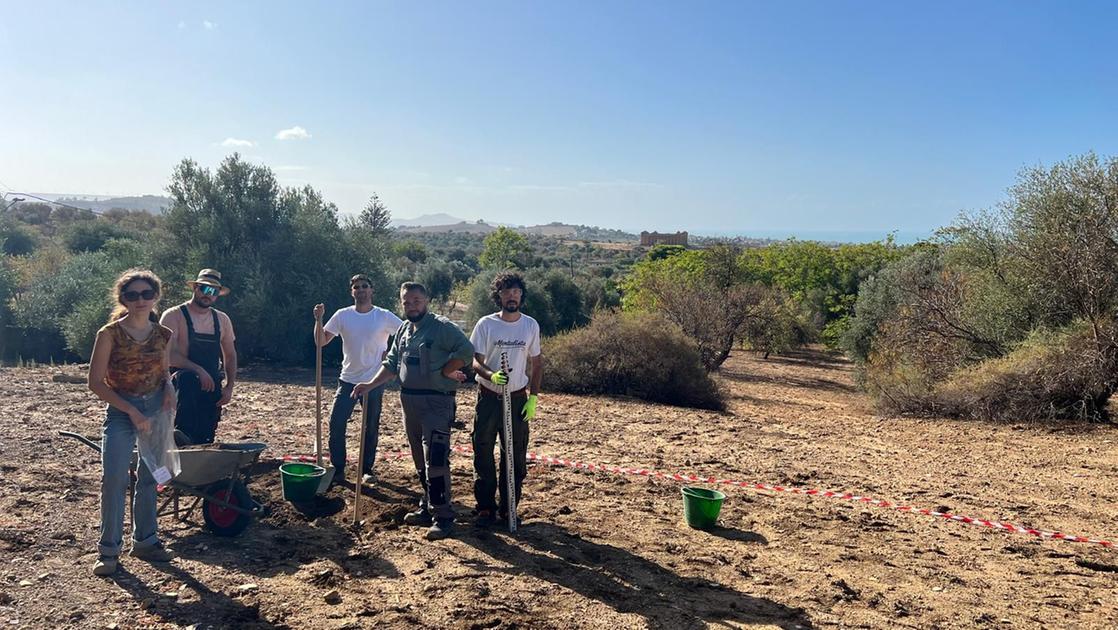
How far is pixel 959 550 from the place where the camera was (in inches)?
194

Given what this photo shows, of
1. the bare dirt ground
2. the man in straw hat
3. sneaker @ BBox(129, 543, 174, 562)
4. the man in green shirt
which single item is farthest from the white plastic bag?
the man in green shirt

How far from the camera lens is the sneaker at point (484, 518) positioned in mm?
4930

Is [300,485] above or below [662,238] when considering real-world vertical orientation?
below

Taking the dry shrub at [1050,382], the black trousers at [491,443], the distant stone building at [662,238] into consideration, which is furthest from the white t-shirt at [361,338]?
the distant stone building at [662,238]

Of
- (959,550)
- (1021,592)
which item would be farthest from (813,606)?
(959,550)

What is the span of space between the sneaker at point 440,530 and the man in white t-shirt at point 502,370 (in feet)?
→ 0.89

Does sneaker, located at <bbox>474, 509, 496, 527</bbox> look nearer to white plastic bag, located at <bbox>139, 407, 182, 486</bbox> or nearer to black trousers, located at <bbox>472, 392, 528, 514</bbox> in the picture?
black trousers, located at <bbox>472, 392, 528, 514</bbox>

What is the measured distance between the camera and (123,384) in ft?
12.9

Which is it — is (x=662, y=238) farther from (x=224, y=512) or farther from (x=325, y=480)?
(x=224, y=512)

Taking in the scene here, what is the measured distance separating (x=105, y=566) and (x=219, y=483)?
2.58 feet

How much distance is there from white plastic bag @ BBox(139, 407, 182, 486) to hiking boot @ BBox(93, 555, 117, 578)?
0.45m

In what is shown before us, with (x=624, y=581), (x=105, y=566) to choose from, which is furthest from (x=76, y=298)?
(x=624, y=581)

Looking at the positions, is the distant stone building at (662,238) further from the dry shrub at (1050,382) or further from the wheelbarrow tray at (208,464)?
the wheelbarrow tray at (208,464)

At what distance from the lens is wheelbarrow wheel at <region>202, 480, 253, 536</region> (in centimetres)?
453
